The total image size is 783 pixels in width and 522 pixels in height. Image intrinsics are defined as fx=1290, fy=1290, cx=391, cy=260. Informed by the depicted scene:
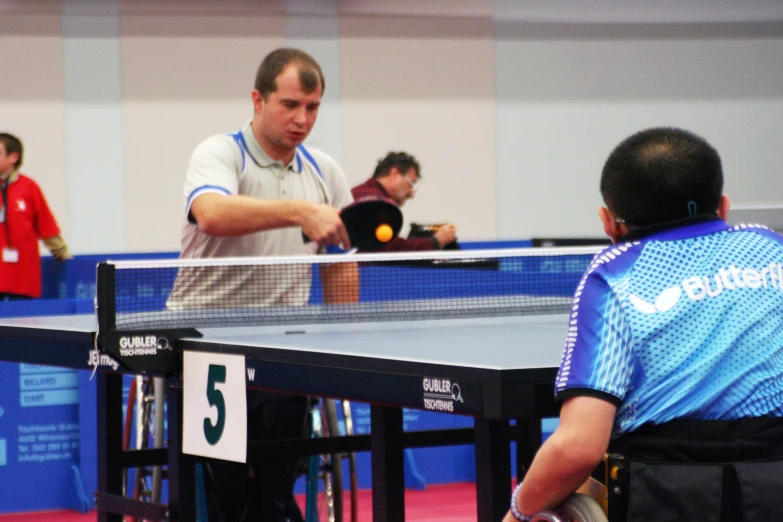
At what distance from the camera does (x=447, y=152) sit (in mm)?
12578

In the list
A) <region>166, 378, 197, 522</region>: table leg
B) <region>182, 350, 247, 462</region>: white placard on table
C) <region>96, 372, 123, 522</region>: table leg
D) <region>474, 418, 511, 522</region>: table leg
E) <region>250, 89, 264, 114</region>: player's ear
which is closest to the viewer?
<region>474, 418, 511, 522</region>: table leg

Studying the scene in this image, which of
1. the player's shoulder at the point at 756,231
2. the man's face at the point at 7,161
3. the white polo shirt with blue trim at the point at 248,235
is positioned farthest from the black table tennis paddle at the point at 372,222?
the man's face at the point at 7,161

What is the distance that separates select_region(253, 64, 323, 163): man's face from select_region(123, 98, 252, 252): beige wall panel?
8.19 m

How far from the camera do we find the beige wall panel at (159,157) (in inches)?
458

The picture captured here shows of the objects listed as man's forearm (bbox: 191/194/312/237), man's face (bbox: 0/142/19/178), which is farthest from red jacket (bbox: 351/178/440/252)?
man's forearm (bbox: 191/194/312/237)

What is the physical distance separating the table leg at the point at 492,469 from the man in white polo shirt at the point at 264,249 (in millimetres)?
1290

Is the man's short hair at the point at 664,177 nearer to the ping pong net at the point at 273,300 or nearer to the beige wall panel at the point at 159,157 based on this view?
the ping pong net at the point at 273,300

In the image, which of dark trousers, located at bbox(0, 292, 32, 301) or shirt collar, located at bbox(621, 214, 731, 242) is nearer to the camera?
shirt collar, located at bbox(621, 214, 731, 242)

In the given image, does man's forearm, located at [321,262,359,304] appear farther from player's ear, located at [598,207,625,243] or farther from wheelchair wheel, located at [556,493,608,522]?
wheelchair wheel, located at [556,493,608,522]

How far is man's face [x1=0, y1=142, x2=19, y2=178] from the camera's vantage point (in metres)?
8.05

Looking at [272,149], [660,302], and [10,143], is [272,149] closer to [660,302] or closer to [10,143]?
[660,302]

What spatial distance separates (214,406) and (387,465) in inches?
14.0

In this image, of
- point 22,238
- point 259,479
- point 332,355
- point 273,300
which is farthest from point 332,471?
point 22,238

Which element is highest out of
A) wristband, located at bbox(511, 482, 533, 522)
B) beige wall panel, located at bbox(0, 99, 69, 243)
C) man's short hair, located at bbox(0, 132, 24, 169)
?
beige wall panel, located at bbox(0, 99, 69, 243)
